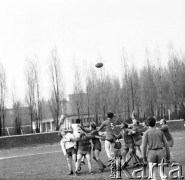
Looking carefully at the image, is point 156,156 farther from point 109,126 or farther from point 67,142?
point 67,142

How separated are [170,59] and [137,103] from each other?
8.89 meters

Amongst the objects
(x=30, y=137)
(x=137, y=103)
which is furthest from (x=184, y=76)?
(x=30, y=137)

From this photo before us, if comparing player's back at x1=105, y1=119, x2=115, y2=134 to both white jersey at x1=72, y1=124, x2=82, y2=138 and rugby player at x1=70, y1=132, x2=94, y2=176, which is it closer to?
rugby player at x1=70, y1=132, x2=94, y2=176

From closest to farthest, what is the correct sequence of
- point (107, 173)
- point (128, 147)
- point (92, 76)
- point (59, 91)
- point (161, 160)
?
point (161, 160) < point (107, 173) < point (128, 147) < point (59, 91) < point (92, 76)

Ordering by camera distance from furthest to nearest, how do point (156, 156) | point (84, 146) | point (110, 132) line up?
point (110, 132) → point (84, 146) → point (156, 156)

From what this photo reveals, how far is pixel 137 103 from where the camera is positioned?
60.5m

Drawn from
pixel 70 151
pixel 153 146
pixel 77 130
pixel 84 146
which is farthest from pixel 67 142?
pixel 153 146

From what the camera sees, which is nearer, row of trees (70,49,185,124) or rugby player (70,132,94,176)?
rugby player (70,132,94,176)

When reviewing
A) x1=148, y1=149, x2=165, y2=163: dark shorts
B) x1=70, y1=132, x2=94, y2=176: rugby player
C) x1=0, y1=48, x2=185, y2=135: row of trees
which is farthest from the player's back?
x1=0, y1=48, x2=185, y2=135: row of trees

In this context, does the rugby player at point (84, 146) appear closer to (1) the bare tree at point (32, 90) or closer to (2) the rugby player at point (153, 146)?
(2) the rugby player at point (153, 146)

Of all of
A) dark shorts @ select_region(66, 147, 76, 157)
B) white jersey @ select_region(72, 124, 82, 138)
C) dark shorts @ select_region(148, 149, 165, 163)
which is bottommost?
dark shorts @ select_region(66, 147, 76, 157)

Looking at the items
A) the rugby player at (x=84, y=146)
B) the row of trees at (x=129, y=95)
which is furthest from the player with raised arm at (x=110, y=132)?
the row of trees at (x=129, y=95)

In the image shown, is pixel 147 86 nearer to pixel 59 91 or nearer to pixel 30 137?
pixel 59 91

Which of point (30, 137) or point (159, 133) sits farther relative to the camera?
point (30, 137)
